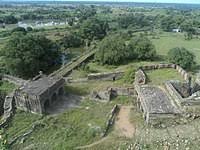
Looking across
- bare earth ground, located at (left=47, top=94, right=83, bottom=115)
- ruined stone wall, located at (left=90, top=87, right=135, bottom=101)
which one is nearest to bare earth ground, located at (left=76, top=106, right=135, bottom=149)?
ruined stone wall, located at (left=90, top=87, right=135, bottom=101)

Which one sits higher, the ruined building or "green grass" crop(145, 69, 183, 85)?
the ruined building

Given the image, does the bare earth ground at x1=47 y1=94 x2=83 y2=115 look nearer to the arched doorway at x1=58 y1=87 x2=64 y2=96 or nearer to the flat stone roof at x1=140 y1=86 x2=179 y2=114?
the arched doorway at x1=58 y1=87 x2=64 y2=96

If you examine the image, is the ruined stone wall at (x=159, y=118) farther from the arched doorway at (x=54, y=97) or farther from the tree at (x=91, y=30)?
the tree at (x=91, y=30)

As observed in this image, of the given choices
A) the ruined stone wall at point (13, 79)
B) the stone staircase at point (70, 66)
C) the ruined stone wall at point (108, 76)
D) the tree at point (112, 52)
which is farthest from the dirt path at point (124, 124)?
the tree at point (112, 52)

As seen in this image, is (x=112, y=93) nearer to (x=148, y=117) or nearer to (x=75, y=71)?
(x=148, y=117)

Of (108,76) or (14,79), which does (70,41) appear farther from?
(14,79)

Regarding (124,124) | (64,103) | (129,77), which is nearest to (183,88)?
(129,77)
